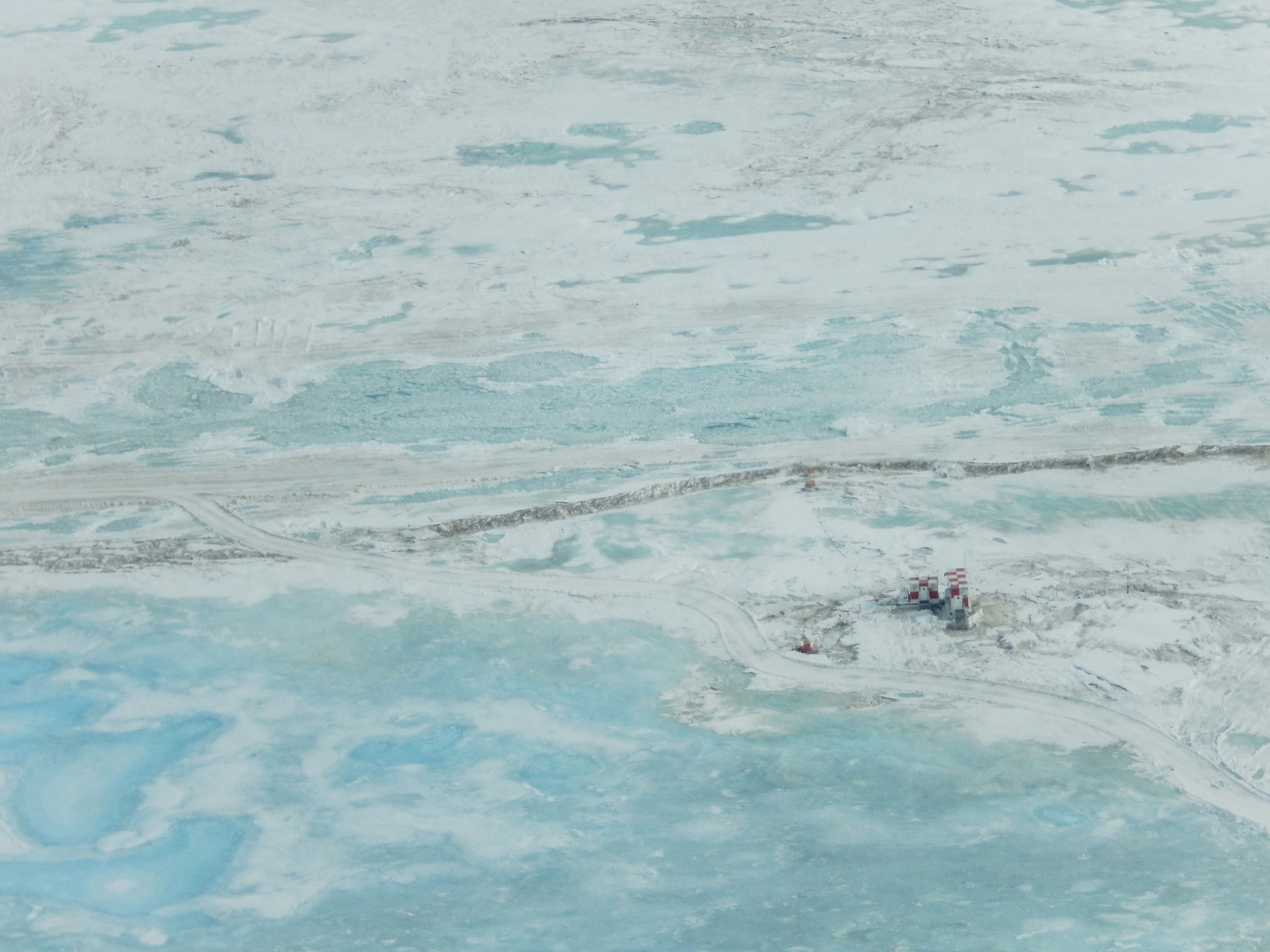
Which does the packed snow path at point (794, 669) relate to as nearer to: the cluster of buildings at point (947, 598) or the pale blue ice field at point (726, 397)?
the cluster of buildings at point (947, 598)

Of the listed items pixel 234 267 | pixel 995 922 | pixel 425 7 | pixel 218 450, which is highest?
pixel 425 7

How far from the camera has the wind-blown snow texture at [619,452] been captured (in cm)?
670

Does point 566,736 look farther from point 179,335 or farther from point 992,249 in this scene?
point 992,249

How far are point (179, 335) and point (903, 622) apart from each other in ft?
23.0

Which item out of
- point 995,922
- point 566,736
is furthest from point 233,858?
point 995,922

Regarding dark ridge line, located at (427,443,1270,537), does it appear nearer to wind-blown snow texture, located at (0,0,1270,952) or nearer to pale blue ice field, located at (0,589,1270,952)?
wind-blown snow texture, located at (0,0,1270,952)

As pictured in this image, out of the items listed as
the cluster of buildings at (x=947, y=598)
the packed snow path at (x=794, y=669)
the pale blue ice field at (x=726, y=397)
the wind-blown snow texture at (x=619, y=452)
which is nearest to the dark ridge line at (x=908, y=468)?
the wind-blown snow texture at (x=619, y=452)

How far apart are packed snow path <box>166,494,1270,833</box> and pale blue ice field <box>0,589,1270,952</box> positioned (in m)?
0.20

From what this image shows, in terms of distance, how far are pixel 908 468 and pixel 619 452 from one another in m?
2.23

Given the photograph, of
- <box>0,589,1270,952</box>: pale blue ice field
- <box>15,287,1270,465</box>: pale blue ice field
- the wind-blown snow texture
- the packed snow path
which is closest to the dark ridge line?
the wind-blown snow texture

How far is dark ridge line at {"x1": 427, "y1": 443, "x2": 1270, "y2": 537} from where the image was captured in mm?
9523

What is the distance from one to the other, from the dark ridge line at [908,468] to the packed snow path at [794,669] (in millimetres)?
892

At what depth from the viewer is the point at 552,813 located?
278 inches

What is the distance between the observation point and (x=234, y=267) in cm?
1233
